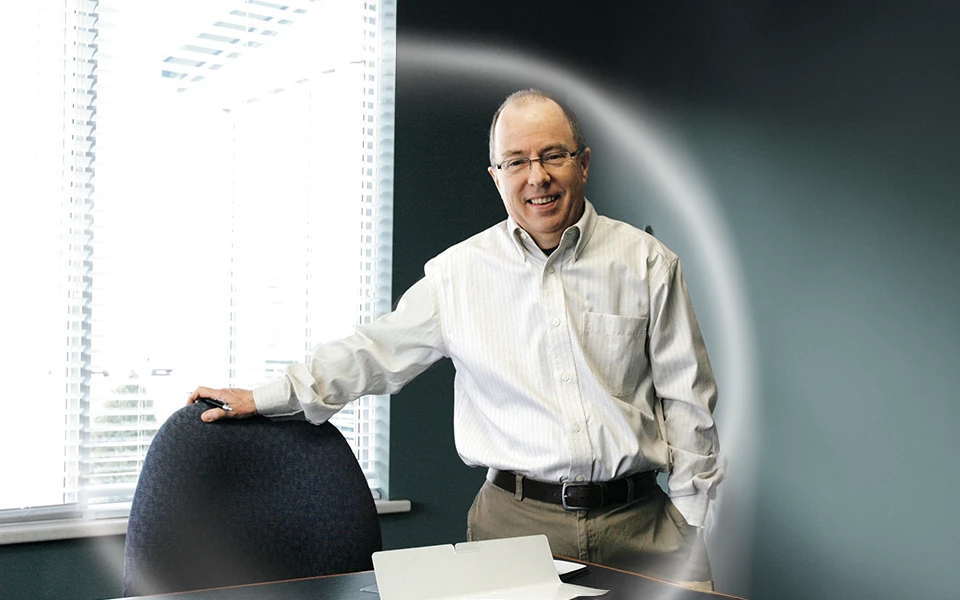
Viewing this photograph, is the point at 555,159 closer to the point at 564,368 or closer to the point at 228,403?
the point at 564,368

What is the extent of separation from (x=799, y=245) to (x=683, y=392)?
108 cm

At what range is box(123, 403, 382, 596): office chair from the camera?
151 centimetres

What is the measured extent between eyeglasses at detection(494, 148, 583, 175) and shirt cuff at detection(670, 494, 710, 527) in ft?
2.39

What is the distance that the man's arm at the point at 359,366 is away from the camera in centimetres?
175

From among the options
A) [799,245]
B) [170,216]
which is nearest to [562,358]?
[799,245]

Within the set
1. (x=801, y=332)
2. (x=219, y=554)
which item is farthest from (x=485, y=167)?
(x=219, y=554)

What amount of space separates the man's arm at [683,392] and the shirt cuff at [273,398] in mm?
754

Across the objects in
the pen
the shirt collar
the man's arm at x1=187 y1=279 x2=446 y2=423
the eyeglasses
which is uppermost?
the eyeglasses

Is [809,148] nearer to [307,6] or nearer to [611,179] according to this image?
[611,179]

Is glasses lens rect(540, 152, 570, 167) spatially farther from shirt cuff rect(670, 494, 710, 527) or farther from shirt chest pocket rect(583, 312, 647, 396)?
shirt cuff rect(670, 494, 710, 527)

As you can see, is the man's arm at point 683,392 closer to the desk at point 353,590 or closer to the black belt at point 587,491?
the black belt at point 587,491

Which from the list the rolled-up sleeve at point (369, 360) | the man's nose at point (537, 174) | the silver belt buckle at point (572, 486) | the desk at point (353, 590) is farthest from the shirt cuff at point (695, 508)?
the man's nose at point (537, 174)

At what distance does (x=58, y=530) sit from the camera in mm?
2580

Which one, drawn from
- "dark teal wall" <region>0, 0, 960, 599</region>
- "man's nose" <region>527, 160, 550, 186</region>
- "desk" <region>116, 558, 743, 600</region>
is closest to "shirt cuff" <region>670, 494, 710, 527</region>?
"desk" <region>116, 558, 743, 600</region>
